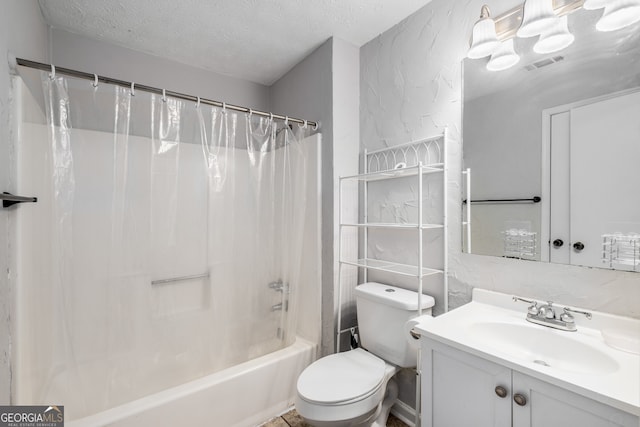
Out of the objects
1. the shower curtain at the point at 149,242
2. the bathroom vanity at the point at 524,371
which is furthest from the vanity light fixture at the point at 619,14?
the shower curtain at the point at 149,242

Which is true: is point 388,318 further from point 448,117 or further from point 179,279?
A: point 179,279

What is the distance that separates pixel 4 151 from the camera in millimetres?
1047

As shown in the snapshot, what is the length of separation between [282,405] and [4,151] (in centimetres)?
185

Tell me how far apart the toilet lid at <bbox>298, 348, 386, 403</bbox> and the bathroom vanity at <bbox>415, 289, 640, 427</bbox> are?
1.10ft

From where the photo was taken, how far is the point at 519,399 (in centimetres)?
81

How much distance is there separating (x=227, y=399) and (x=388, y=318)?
0.99 m

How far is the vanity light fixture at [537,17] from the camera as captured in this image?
3.45 ft

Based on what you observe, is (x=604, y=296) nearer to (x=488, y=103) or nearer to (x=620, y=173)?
(x=620, y=173)

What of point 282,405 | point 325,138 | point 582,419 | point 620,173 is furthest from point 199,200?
point 620,173

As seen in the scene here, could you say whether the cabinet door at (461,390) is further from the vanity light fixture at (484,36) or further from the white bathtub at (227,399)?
the vanity light fixture at (484,36)

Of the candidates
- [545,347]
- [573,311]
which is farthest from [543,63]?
[545,347]

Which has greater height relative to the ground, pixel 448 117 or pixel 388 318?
pixel 448 117

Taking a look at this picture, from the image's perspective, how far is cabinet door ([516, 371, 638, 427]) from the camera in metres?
0.68

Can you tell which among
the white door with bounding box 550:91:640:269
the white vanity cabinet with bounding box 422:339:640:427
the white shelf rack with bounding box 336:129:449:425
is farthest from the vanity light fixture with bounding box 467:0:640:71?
the white vanity cabinet with bounding box 422:339:640:427
